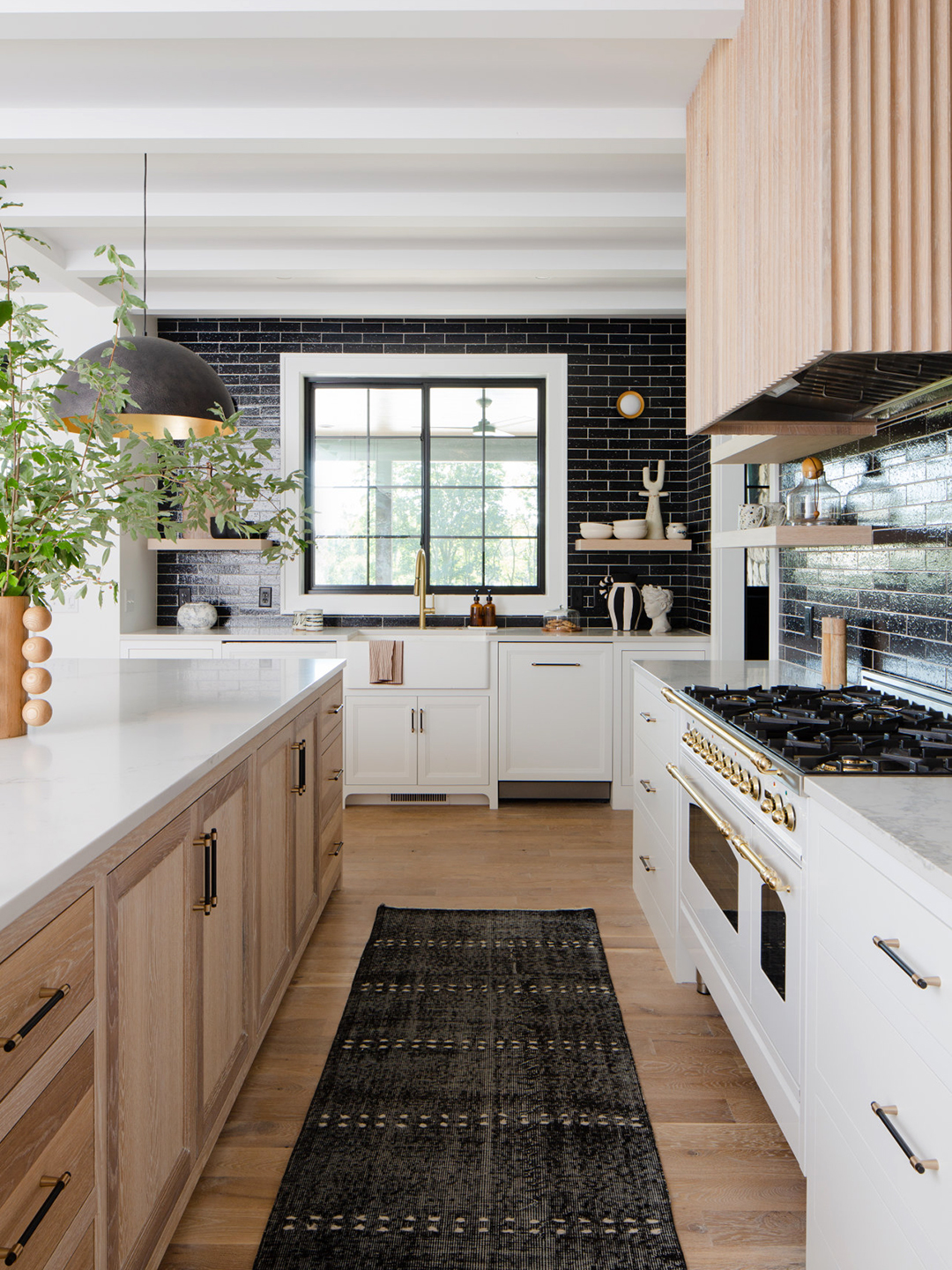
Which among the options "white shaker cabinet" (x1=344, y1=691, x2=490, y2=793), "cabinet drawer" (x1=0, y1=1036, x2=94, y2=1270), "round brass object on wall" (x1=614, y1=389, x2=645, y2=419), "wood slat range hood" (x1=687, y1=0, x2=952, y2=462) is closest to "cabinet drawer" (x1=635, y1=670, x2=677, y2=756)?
"wood slat range hood" (x1=687, y1=0, x2=952, y2=462)

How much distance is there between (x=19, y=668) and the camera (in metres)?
1.98

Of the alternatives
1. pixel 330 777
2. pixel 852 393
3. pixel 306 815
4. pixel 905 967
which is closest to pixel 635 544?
pixel 330 777

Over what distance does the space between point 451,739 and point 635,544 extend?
151 cm

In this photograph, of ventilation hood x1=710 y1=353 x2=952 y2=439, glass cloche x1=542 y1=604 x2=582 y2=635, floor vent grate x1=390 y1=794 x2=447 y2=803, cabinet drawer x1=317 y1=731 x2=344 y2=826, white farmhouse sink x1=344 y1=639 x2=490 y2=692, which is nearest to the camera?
ventilation hood x1=710 y1=353 x2=952 y2=439

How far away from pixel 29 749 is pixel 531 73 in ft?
7.92

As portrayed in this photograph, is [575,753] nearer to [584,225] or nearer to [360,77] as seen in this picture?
[584,225]

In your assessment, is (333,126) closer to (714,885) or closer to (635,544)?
(714,885)

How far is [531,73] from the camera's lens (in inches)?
110

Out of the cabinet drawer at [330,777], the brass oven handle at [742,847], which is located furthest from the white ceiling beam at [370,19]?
the cabinet drawer at [330,777]

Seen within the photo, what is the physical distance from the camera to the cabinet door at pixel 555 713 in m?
4.87

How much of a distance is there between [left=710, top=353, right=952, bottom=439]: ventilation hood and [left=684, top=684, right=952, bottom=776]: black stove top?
2.50ft

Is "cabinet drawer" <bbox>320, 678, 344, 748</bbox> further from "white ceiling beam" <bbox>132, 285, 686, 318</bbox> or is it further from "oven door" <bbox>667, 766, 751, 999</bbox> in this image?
"white ceiling beam" <bbox>132, 285, 686, 318</bbox>

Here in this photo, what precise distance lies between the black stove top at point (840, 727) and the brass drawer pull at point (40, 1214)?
4.22 feet

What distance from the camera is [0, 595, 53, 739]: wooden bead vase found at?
6.41ft
